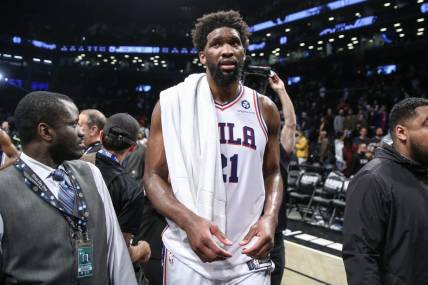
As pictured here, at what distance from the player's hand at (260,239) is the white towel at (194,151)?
0.13 m

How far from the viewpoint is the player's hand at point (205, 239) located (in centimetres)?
166

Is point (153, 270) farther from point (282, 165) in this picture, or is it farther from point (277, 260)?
point (282, 165)

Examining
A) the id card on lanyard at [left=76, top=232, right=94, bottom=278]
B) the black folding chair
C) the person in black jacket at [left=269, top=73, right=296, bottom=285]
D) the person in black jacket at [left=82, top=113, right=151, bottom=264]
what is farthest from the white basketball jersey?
the black folding chair

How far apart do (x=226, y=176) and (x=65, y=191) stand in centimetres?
71

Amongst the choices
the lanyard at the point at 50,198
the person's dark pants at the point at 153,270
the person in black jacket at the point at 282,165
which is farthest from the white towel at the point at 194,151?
the person's dark pants at the point at 153,270

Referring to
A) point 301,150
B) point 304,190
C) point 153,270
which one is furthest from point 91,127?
point 301,150

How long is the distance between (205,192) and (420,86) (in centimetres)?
1562

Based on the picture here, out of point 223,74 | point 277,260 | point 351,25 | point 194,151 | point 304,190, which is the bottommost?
point 304,190

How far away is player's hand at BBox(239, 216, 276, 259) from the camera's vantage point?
69.9 inches

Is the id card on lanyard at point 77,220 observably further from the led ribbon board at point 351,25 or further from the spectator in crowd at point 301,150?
the led ribbon board at point 351,25

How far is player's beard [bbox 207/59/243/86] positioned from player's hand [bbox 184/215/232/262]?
0.69 metres

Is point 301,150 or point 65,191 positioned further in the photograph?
point 301,150

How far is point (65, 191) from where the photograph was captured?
5.47 ft

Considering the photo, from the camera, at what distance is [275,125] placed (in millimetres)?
2172
